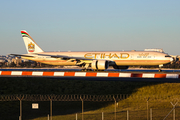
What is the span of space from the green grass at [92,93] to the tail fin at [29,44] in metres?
27.1

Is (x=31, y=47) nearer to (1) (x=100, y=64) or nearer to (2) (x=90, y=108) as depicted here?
(1) (x=100, y=64)

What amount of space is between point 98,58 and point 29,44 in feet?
56.2

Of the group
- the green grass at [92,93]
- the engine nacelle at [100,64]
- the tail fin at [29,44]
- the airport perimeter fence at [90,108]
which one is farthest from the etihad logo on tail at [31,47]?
the airport perimeter fence at [90,108]

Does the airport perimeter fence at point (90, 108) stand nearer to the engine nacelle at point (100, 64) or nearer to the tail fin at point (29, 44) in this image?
the engine nacelle at point (100, 64)

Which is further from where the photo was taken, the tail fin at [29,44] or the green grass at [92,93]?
the tail fin at [29,44]

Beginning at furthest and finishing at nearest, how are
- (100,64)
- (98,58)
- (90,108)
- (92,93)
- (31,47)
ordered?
(31,47) → (98,58) → (100,64) → (92,93) → (90,108)

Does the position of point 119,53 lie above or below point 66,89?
above

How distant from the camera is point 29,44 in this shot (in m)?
55.4

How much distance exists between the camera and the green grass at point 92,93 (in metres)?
18.3

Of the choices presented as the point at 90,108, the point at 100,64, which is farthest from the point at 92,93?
the point at 100,64

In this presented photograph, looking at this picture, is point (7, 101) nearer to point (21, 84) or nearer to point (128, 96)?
point (21, 84)

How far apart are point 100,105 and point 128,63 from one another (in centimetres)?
2530

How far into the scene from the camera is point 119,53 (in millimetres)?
47094

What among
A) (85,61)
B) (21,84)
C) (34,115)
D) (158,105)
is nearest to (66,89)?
(21,84)
